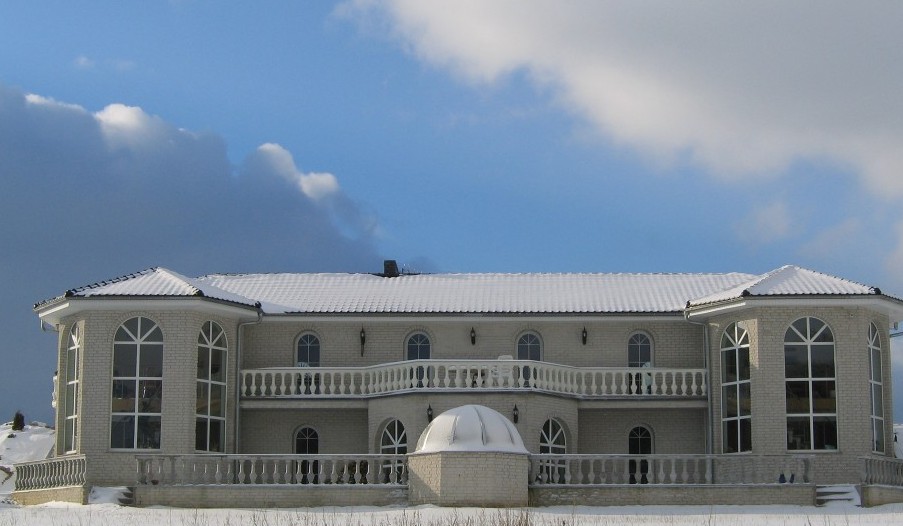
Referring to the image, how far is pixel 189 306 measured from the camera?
131 ft

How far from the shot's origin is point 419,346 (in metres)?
44.2

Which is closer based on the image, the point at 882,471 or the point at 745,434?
the point at 882,471

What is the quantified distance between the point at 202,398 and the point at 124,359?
2.27 meters

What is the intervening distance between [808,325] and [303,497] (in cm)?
1369

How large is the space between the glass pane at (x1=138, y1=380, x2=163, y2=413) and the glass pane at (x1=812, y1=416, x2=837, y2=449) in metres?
16.7

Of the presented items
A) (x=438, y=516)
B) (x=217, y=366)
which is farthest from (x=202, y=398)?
(x=438, y=516)

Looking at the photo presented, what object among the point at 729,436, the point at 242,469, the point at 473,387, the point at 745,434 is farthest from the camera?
the point at 729,436

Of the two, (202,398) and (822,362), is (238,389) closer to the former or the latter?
Answer: (202,398)

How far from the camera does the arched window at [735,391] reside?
40.6 m

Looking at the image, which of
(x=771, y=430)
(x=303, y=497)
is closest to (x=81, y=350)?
(x=303, y=497)

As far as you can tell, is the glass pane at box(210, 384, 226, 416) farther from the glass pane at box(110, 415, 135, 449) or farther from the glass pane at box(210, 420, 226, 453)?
the glass pane at box(110, 415, 135, 449)

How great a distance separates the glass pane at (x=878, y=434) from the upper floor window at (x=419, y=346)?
485 inches

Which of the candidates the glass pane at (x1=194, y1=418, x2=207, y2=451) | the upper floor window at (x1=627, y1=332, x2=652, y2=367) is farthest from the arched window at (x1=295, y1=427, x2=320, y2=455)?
the upper floor window at (x1=627, y1=332, x2=652, y2=367)

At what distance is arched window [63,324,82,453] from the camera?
1593 inches
